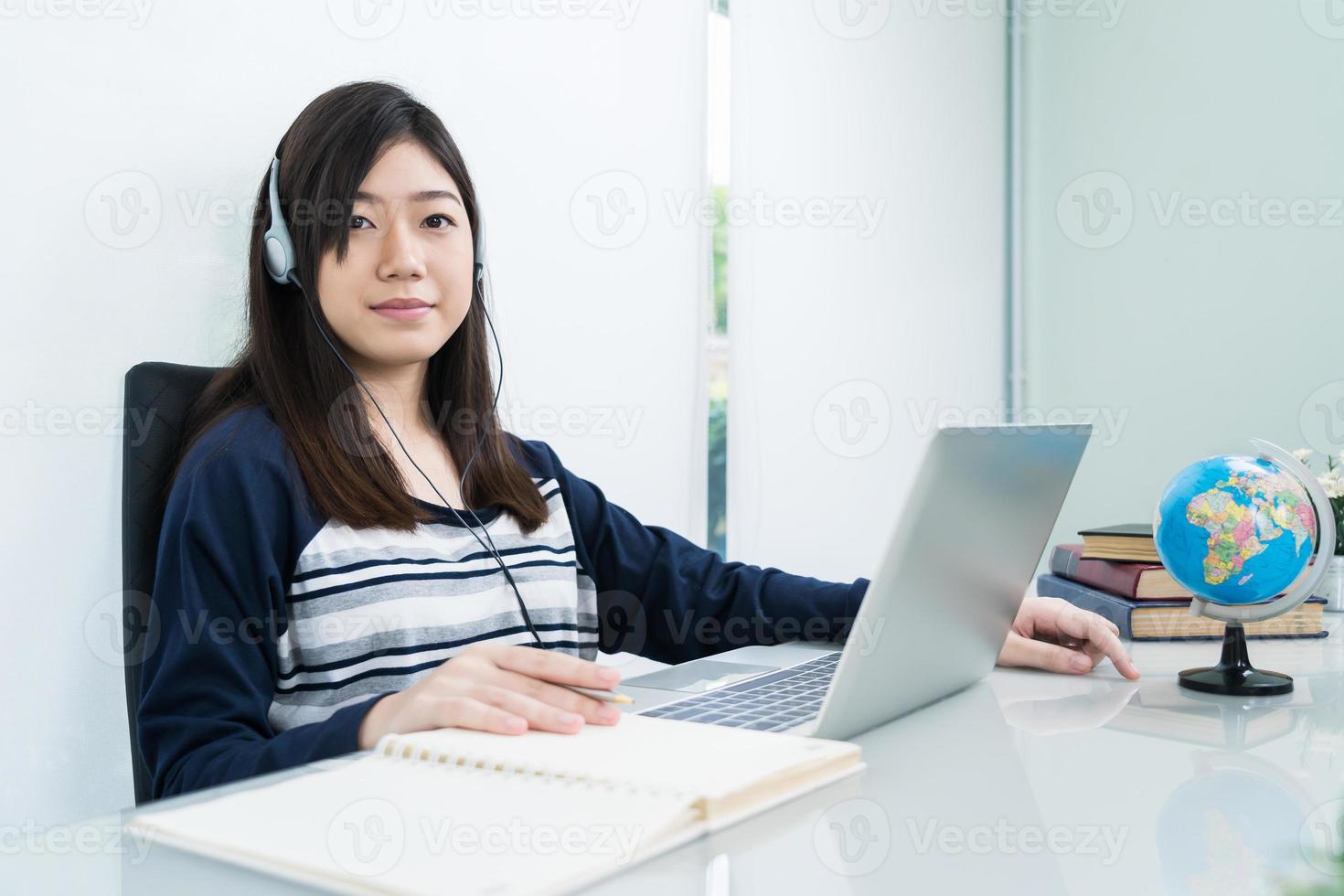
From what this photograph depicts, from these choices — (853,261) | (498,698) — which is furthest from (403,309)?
(853,261)

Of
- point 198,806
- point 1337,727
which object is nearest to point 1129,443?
point 1337,727

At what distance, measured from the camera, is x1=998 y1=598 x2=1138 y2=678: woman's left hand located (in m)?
1.01

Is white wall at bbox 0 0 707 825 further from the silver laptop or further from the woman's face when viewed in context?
the silver laptop

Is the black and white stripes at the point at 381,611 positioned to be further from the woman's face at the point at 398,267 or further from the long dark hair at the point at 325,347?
the woman's face at the point at 398,267

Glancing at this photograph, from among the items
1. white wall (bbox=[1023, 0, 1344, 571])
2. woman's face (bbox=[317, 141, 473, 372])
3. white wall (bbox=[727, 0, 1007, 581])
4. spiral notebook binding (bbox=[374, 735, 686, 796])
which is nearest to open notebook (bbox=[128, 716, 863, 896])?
spiral notebook binding (bbox=[374, 735, 686, 796])

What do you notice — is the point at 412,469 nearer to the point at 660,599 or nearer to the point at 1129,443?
the point at 660,599

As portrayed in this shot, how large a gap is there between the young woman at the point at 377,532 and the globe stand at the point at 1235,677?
0.06m

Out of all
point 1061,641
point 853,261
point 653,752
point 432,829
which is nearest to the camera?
point 432,829

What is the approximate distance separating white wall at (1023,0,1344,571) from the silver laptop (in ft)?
6.37

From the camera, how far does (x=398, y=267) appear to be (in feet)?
3.74

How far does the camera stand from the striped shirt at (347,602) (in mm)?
862

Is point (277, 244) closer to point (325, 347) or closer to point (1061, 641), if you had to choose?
point (325, 347)

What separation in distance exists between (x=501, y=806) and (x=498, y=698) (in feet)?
0.50

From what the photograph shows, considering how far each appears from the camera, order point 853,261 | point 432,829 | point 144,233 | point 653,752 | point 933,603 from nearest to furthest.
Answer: point 432,829 < point 653,752 < point 933,603 < point 144,233 < point 853,261
